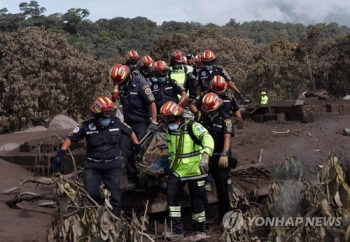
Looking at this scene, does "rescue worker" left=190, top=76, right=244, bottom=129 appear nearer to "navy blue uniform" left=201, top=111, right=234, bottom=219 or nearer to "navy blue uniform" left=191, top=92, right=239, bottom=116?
"navy blue uniform" left=191, top=92, right=239, bottom=116

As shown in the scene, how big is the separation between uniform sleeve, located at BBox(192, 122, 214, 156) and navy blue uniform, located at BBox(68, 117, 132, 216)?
3.38 feet

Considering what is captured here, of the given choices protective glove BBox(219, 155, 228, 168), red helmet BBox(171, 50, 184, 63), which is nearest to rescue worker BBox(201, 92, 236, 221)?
protective glove BBox(219, 155, 228, 168)

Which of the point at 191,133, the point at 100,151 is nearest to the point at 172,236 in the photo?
the point at 191,133

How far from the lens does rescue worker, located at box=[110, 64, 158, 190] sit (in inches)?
344

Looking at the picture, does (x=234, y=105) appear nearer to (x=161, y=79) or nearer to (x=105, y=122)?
(x=161, y=79)

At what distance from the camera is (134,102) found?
8883mm

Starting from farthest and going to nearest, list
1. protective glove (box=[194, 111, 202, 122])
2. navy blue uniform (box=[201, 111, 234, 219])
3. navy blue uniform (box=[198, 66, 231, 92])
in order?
navy blue uniform (box=[198, 66, 231, 92]) < protective glove (box=[194, 111, 202, 122]) < navy blue uniform (box=[201, 111, 234, 219])

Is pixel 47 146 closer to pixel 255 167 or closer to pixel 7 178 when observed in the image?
pixel 7 178

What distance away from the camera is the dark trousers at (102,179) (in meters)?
7.65

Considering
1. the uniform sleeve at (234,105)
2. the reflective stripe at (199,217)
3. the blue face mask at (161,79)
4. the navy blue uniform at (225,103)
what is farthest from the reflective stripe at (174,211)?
the blue face mask at (161,79)

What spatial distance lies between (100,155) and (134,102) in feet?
4.76

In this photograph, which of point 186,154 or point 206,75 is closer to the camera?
point 186,154

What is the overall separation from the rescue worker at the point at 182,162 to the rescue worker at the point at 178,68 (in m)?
3.38

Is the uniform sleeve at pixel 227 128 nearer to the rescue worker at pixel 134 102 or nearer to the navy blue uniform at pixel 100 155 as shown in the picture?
the rescue worker at pixel 134 102
